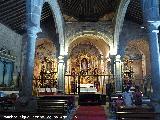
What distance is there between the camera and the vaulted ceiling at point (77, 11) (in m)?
14.6

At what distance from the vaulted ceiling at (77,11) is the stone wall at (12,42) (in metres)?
0.38

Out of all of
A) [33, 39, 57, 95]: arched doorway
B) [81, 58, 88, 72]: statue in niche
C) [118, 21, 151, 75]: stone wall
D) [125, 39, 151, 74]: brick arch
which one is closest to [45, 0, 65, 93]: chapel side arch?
[33, 39, 57, 95]: arched doorway

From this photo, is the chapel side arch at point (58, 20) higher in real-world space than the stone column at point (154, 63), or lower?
higher

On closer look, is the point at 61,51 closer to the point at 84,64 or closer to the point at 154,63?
the point at 84,64

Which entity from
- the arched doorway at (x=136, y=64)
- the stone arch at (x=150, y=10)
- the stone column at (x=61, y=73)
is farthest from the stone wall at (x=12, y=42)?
the arched doorway at (x=136, y=64)

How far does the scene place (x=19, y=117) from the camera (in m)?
5.91

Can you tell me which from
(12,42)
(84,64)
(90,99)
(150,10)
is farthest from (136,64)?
(150,10)

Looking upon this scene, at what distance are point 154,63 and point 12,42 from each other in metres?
10.6

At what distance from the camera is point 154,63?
28.7 ft

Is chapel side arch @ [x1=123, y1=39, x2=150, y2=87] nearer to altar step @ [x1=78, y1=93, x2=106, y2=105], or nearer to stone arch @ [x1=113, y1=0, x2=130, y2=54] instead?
stone arch @ [x1=113, y1=0, x2=130, y2=54]

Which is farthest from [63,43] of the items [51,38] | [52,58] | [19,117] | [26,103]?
[19,117]

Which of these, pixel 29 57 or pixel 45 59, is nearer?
pixel 29 57

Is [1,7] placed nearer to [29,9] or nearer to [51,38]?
[29,9]

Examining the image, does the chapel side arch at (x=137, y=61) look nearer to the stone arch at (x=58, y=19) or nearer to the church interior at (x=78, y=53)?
the church interior at (x=78, y=53)
